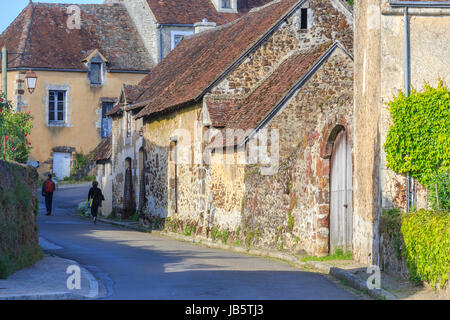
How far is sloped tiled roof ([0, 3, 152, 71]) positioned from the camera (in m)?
47.1

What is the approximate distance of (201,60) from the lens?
28797 millimetres

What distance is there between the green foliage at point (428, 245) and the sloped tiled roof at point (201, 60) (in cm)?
1221

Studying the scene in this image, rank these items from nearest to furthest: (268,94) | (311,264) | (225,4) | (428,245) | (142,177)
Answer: (428,245), (311,264), (268,94), (142,177), (225,4)

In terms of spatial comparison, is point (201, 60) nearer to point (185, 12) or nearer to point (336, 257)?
point (336, 257)

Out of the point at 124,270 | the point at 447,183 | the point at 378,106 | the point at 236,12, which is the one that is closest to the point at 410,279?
the point at 447,183

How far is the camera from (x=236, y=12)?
49562 millimetres

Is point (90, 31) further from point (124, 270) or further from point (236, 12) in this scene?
point (124, 270)

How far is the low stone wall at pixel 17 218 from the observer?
1321 cm

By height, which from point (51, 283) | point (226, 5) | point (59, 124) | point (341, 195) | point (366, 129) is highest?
point (226, 5)

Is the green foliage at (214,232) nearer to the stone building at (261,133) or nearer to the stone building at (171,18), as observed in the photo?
the stone building at (261,133)

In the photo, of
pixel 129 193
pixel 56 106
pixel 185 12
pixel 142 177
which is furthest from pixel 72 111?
pixel 142 177

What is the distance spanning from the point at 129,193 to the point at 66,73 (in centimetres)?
1510

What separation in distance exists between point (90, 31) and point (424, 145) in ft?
122

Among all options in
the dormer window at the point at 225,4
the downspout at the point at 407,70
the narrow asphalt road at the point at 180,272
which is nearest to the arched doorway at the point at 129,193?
the narrow asphalt road at the point at 180,272
